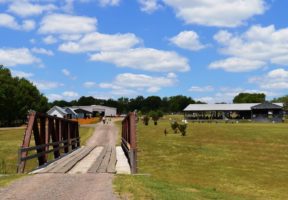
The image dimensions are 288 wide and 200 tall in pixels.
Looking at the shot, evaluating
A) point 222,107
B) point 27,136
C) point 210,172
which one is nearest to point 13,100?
point 222,107

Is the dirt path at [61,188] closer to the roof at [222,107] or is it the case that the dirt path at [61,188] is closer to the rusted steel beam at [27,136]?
the rusted steel beam at [27,136]

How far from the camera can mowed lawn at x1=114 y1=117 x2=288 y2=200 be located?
1380 cm

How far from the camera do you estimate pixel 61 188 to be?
1264 centimetres

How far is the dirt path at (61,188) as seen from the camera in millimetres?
11461

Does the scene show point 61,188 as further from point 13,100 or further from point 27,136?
point 13,100

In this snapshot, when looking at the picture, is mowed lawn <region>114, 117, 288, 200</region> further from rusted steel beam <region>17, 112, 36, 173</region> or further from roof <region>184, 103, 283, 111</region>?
roof <region>184, 103, 283, 111</region>

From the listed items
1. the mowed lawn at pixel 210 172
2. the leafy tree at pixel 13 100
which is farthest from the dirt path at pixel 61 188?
the leafy tree at pixel 13 100

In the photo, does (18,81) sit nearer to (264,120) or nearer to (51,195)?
(264,120)

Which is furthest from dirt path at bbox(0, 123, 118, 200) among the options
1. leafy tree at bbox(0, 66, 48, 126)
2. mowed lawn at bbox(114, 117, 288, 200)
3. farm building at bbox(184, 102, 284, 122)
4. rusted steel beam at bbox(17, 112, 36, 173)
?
farm building at bbox(184, 102, 284, 122)

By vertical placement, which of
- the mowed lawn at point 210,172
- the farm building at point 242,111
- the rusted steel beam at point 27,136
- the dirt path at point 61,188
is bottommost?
the mowed lawn at point 210,172

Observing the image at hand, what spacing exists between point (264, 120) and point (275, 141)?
2978 inches

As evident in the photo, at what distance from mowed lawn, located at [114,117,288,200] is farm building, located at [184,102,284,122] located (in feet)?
266

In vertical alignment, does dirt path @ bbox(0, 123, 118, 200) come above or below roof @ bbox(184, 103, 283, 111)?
below

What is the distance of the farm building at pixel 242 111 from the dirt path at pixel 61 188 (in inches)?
4353
